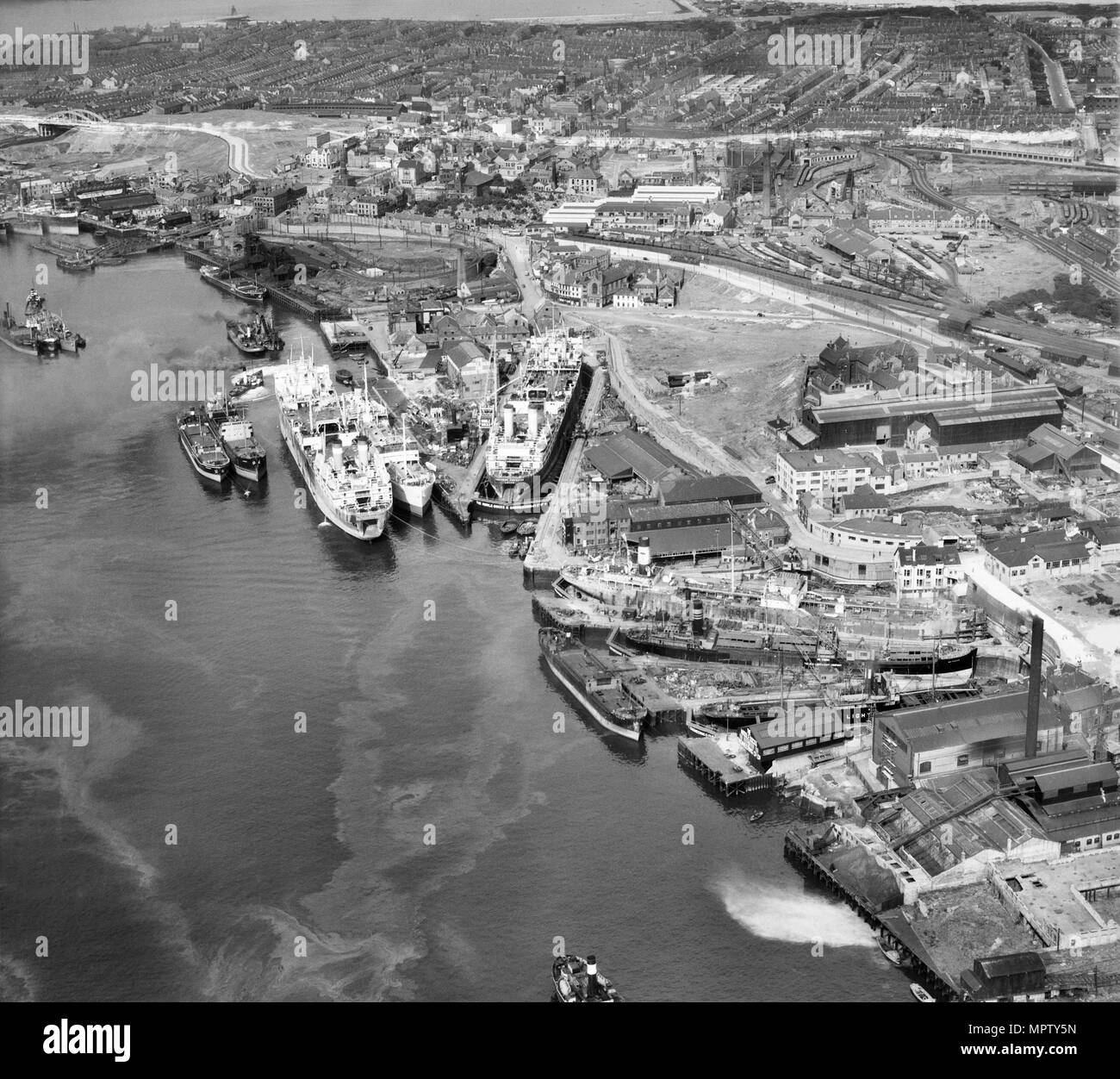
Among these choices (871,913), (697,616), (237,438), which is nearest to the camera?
(871,913)

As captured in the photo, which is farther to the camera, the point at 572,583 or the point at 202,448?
the point at 202,448

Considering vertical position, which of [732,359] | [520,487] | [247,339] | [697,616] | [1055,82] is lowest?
[697,616]

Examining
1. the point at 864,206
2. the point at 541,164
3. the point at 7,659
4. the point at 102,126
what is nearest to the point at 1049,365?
the point at 864,206

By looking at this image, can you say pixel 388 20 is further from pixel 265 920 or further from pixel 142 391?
pixel 265 920

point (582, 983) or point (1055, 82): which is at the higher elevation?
point (1055, 82)

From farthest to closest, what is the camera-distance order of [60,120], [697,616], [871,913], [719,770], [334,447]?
[60,120], [334,447], [697,616], [719,770], [871,913]

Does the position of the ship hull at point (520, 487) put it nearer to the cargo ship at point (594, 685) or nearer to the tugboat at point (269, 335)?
the cargo ship at point (594, 685)

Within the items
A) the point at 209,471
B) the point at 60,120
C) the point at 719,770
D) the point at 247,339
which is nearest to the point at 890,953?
the point at 719,770

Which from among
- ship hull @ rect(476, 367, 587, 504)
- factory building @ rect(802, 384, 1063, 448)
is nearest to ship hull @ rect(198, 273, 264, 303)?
ship hull @ rect(476, 367, 587, 504)

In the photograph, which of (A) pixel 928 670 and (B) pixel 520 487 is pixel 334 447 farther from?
(A) pixel 928 670
